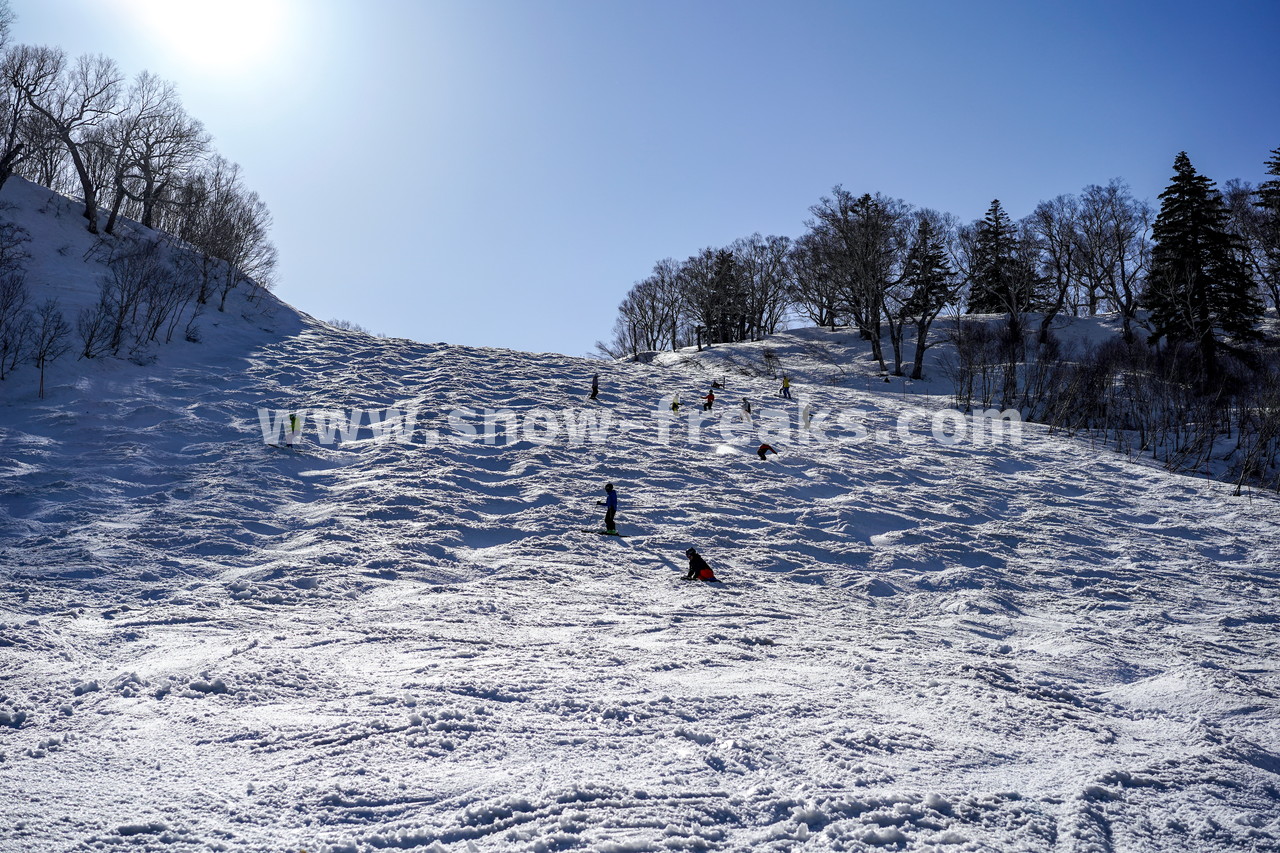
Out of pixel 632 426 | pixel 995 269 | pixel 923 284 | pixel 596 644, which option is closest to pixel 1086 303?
pixel 995 269

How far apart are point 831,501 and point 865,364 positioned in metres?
29.7

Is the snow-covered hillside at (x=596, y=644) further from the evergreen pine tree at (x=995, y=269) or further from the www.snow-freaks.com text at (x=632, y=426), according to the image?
the evergreen pine tree at (x=995, y=269)

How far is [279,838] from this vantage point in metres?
4.39

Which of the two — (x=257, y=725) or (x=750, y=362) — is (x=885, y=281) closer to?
(x=750, y=362)

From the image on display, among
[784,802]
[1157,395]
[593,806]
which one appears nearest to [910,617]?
[784,802]

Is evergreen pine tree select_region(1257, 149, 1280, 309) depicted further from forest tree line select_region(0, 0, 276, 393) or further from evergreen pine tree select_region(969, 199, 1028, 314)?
forest tree line select_region(0, 0, 276, 393)

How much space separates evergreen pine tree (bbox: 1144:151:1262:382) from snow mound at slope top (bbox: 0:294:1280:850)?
2062 centimetres

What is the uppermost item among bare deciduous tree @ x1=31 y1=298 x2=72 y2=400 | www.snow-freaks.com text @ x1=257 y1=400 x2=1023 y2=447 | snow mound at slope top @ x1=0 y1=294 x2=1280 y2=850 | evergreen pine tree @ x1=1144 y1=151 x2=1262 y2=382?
evergreen pine tree @ x1=1144 y1=151 x2=1262 y2=382

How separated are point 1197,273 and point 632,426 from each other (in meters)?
33.4

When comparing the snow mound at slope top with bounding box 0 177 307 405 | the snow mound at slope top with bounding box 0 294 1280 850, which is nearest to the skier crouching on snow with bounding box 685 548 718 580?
the snow mound at slope top with bounding box 0 294 1280 850

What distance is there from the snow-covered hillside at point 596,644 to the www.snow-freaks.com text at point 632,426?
610 mm

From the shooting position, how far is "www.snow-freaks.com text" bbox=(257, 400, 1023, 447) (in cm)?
2138

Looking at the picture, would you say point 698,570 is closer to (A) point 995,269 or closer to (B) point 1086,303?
(A) point 995,269

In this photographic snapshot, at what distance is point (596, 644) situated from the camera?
8.75 meters
